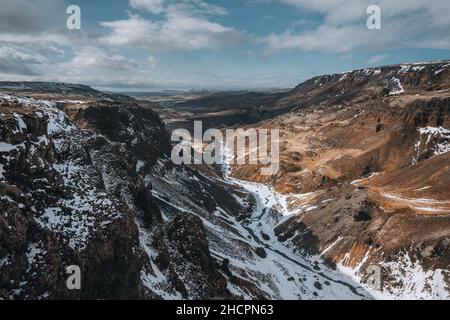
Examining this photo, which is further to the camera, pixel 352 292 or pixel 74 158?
pixel 352 292

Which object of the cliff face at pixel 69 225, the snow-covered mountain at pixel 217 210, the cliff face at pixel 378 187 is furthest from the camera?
the cliff face at pixel 378 187

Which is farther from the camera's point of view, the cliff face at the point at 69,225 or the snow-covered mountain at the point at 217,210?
the snow-covered mountain at the point at 217,210

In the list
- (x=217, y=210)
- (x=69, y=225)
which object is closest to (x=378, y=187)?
(x=217, y=210)

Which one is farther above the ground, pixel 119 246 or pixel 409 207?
pixel 119 246

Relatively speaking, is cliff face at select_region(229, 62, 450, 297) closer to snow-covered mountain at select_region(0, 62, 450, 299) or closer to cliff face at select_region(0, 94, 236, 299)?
snow-covered mountain at select_region(0, 62, 450, 299)

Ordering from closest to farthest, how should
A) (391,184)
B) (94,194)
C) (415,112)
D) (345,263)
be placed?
1. (94,194)
2. (345,263)
3. (391,184)
4. (415,112)

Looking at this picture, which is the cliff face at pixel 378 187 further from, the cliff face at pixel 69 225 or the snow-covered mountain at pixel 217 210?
the cliff face at pixel 69 225

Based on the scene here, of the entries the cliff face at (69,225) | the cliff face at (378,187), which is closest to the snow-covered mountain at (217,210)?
the cliff face at (69,225)

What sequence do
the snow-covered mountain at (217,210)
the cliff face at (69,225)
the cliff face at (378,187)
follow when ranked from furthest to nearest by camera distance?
the cliff face at (378,187) < the snow-covered mountain at (217,210) < the cliff face at (69,225)

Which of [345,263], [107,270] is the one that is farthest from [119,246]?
[345,263]

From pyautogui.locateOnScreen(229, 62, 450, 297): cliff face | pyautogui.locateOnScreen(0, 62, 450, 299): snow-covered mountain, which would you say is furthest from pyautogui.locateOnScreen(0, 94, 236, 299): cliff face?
pyautogui.locateOnScreen(229, 62, 450, 297): cliff face
